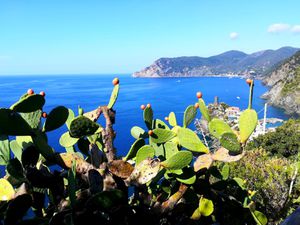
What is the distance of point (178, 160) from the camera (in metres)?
1.66

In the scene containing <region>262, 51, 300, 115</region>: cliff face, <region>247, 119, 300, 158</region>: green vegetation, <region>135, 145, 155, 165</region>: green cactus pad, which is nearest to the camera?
<region>135, 145, 155, 165</region>: green cactus pad

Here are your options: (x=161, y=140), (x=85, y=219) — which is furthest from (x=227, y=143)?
(x=85, y=219)

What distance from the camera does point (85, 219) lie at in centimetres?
143

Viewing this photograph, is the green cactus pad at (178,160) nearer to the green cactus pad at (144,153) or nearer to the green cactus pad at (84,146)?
the green cactus pad at (144,153)

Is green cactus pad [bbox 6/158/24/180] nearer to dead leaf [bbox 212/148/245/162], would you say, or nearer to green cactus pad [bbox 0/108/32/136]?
green cactus pad [bbox 0/108/32/136]

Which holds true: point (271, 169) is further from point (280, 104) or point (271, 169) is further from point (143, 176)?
point (280, 104)

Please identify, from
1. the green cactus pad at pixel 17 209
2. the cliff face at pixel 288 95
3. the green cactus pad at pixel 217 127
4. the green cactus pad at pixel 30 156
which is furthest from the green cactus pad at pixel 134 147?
the cliff face at pixel 288 95

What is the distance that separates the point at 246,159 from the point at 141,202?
6099mm

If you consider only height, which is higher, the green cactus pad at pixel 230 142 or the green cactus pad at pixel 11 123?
the green cactus pad at pixel 11 123

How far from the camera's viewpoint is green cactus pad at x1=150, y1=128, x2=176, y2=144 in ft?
6.18

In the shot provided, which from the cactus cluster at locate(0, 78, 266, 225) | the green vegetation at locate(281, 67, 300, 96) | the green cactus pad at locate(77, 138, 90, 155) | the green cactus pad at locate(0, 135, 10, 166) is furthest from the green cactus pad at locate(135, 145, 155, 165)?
the green vegetation at locate(281, 67, 300, 96)

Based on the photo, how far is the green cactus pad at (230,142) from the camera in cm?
168

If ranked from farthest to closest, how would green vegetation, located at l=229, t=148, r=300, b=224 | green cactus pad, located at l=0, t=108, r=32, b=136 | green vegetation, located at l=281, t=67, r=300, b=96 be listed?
1. green vegetation, located at l=281, t=67, r=300, b=96
2. green vegetation, located at l=229, t=148, r=300, b=224
3. green cactus pad, located at l=0, t=108, r=32, b=136

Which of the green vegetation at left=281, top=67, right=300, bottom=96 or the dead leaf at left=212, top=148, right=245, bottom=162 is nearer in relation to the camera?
the dead leaf at left=212, top=148, right=245, bottom=162
